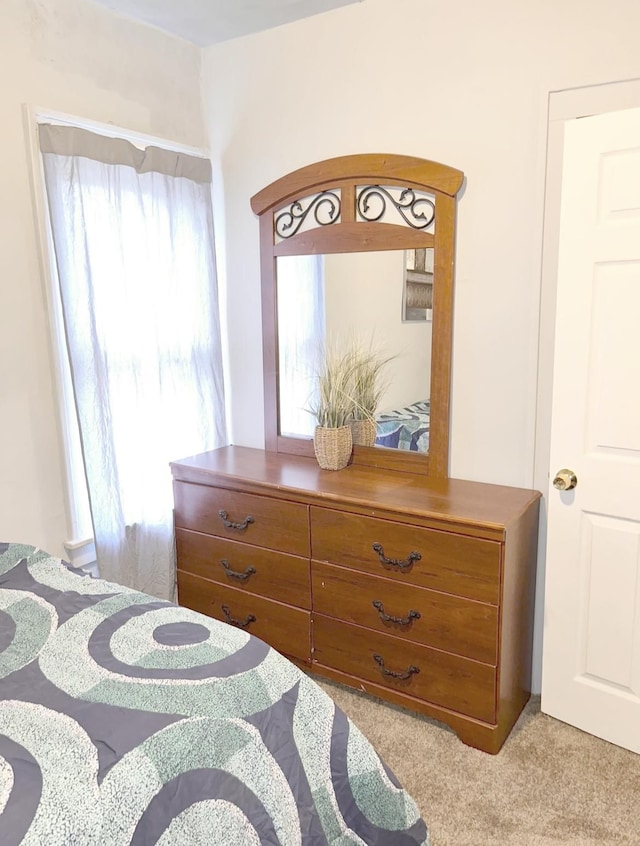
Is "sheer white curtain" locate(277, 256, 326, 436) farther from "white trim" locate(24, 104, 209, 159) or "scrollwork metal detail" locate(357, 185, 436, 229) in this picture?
"white trim" locate(24, 104, 209, 159)

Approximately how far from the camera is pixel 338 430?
253 cm

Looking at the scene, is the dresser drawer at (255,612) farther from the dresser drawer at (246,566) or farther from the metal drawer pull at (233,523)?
the metal drawer pull at (233,523)

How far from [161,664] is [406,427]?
4.66 ft

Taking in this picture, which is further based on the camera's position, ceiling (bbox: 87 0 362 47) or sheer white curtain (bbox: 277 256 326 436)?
sheer white curtain (bbox: 277 256 326 436)

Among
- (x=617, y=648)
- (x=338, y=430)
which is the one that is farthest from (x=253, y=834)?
(x=338, y=430)

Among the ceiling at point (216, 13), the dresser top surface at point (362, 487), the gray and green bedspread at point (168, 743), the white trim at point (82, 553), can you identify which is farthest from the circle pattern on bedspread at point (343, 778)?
the ceiling at point (216, 13)

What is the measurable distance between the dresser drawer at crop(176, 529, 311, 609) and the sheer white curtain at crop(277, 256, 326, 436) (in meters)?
0.57

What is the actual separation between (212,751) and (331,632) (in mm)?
1257

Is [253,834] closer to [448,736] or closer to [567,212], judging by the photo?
[448,736]

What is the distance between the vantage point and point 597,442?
6.61ft

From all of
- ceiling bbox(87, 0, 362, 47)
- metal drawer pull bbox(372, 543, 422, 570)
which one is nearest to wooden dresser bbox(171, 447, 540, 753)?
metal drawer pull bbox(372, 543, 422, 570)

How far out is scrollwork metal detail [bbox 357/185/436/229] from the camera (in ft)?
7.68

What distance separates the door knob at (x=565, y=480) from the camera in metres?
2.07

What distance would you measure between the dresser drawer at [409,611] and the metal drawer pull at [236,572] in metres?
0.29
